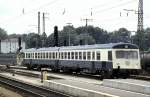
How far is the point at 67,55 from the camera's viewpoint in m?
42.5

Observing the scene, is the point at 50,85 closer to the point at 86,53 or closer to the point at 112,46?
the point at 112,46

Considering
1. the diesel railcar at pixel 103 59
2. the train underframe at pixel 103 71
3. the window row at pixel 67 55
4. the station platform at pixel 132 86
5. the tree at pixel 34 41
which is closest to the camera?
the station platform at pixel 132 86

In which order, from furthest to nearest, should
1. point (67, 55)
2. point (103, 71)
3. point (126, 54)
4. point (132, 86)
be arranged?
point (67, 55)
point (126, 54)
point (103, 71)
point (132, 86)

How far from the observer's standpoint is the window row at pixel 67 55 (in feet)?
116

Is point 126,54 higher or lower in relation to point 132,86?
higher

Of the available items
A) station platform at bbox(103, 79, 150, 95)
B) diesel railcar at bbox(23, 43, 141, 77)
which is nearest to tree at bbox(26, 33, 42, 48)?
diesel railcar at bbox(23, 43, 141, 77)

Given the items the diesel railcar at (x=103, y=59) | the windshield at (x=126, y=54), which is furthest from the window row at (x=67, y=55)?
the windshield at (x=126, y=54)

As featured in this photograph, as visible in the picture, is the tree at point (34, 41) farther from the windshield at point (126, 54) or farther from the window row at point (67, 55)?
the windshield at point (126, 54)

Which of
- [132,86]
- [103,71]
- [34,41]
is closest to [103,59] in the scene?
[103,71]

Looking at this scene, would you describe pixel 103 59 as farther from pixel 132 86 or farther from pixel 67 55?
pixel 132 86

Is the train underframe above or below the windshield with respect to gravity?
below

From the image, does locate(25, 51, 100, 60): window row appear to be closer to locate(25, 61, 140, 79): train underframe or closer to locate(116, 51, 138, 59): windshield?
locate(25, 61, 140, 79): train underframe

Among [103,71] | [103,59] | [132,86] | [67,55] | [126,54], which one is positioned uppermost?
[67,55]

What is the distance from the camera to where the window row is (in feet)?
116
